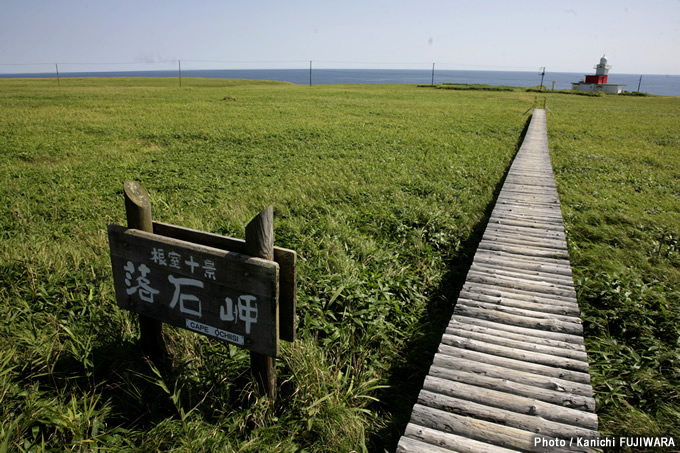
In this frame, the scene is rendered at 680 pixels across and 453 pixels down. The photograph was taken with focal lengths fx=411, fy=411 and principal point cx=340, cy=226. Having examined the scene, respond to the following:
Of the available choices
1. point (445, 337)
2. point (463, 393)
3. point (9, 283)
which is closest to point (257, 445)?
point (463, 393)

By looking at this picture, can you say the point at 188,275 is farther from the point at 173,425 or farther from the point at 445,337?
the point at 445,337

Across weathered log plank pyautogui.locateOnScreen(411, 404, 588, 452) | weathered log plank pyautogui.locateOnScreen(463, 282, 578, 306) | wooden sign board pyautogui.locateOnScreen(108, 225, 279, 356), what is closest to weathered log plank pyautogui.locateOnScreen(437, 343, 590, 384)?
weathered log plank pyautogui.locateOnScreen(411, 404, 588, 452)

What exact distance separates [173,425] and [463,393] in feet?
6.91

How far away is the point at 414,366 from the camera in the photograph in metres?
3.94

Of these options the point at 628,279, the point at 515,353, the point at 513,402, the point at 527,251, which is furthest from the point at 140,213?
the point at 628,279

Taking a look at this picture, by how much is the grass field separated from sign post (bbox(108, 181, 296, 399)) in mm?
589

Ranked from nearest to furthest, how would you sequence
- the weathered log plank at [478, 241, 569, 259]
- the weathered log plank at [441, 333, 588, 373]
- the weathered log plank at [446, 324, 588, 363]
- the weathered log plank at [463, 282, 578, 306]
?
the weathered log plank at [441, 333, 588, 373]
the weathered log plank at [446, 324, 588, 363]
the weathered log plank at [463, 282, 578, 306]
the weathered log plank at [478, 241, 569, 259]

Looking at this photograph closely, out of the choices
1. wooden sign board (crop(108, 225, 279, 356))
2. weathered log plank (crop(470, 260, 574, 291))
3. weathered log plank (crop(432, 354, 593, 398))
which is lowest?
weathered log plank (crop(432, 354, 593, 398))

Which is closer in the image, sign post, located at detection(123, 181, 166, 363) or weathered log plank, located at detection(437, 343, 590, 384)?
sign post, located at detection(123, 181, 166, 363)

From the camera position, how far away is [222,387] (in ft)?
10.7

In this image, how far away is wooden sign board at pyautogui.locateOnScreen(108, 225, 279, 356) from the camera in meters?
2.56

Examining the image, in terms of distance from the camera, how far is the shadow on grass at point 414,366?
3146 mm

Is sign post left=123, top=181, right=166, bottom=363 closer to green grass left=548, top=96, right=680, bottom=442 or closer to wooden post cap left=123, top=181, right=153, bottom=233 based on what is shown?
wooden post cap left=123, top=181, right=153, bottom=233

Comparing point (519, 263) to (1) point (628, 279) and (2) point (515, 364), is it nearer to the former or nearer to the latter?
(1) point (628, 279)
